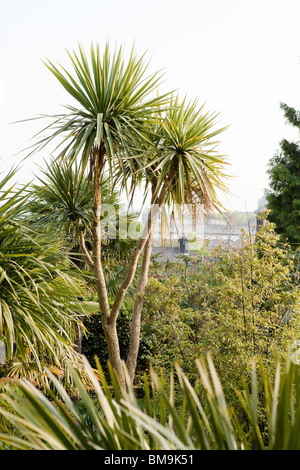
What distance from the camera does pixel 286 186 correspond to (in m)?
13.2

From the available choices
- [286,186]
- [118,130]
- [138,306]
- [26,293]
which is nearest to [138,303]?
[138,306]

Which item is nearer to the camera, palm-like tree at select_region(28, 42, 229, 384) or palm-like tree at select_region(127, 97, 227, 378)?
palm-like tree at select_region(28, 42, 229, 384)

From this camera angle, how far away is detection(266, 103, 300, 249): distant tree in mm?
12844

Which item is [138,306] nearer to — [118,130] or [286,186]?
[118,130]

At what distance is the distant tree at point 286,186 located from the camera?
42.1ft

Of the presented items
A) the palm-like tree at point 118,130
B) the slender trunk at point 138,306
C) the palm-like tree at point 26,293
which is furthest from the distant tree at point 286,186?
the palm-like tree at point 26,293

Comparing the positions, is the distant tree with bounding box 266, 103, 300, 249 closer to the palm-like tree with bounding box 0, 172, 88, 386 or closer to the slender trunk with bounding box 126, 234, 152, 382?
the slender trunk with bounding box 126, 234, 152, 382

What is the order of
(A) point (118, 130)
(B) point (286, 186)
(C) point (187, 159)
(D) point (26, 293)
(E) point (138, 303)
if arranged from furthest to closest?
(B) point (286, 186) < (E) point (138, 303) < (C) point (187, 159) < (A) point (118, 130) < (D) point (26, 293)

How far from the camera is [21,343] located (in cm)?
305

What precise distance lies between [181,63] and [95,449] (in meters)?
7.21

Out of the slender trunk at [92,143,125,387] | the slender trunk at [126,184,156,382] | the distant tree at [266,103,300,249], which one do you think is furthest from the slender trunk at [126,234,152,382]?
the distant tree at [266,103,300,249]

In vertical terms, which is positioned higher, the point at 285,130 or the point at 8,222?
the point at 285,130

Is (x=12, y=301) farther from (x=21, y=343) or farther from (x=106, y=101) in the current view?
(x=106, y=101)

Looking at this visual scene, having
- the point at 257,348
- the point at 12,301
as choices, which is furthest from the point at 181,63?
the point at 12,301
